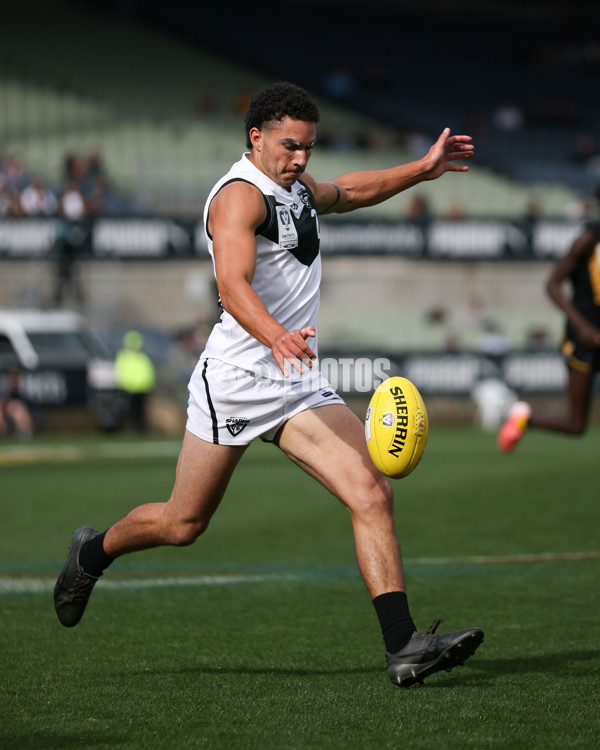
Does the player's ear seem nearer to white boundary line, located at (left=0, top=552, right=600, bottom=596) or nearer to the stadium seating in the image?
white boundary line, located at (left=0, top=552, right=600, bottom=596)

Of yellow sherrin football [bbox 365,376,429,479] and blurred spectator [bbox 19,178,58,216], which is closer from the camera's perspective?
yellow sherrin football [bbox 365,376,429,479]

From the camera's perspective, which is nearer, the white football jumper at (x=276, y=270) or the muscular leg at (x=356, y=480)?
the muscular leg at (x=356, y=480)

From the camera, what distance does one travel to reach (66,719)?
4.50 m

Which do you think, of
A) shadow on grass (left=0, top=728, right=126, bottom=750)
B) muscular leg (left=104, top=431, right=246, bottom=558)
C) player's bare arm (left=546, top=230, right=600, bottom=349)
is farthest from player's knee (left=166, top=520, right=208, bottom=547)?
player's bare arm (left=546, top=230, right=600, bottom=349)

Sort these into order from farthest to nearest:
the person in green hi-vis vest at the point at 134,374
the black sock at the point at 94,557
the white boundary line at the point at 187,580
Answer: the person in green hi-vis vest at the point at 134,374, the white boundary line at the point at 187,580, the black sock at the point at 94,557

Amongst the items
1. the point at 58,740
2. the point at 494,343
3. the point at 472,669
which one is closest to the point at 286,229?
the point at 472,669

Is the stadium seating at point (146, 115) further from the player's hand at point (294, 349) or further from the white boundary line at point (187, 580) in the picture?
the player's hand at point (294, 349)

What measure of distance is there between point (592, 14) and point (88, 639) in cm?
4045

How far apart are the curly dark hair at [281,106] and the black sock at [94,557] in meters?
2.01

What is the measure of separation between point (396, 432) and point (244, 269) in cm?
91

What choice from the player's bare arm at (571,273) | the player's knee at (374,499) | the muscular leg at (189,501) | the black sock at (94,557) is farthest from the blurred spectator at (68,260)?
the player's knee at (374,499)

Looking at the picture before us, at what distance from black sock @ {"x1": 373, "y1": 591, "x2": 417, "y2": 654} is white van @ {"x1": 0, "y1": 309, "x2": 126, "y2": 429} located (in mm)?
19251

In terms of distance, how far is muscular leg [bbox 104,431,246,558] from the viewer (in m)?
5.21

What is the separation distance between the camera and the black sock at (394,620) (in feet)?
15.9
